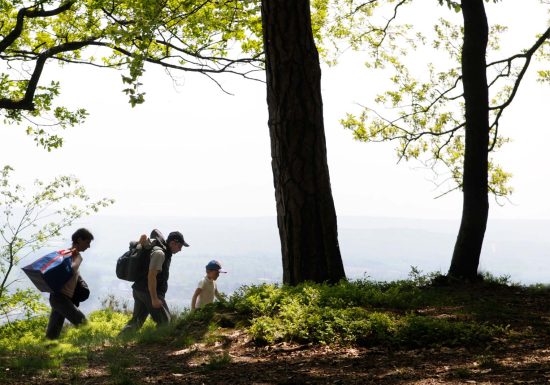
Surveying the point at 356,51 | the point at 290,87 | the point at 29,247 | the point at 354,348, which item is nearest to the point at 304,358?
the point at 354,348

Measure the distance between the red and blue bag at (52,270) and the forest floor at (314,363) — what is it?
2.73m

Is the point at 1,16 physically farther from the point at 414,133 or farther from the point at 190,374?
the point at 190,374

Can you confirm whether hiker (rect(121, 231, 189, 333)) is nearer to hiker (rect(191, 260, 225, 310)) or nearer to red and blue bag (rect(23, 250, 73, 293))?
hiker (rect(191, 260, 225, 310))

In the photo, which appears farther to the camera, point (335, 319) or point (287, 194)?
point (287, 194)

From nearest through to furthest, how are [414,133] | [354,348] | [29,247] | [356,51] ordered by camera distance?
[354,348] → [29,247] → [414,133] → [356,51]

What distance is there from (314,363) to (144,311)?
513 cm

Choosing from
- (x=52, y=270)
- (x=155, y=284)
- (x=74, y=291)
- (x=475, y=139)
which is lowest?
(x=74, y=291)

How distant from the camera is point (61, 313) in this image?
1051 centimetres

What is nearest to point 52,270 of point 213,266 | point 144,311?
point 144,311

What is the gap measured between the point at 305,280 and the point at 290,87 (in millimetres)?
2802

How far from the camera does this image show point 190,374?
19.9 feet

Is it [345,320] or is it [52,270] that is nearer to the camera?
[345,320]

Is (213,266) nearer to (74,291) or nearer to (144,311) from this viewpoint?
(144,311)

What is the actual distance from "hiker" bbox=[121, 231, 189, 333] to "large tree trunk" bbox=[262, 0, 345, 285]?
202 centimetres
